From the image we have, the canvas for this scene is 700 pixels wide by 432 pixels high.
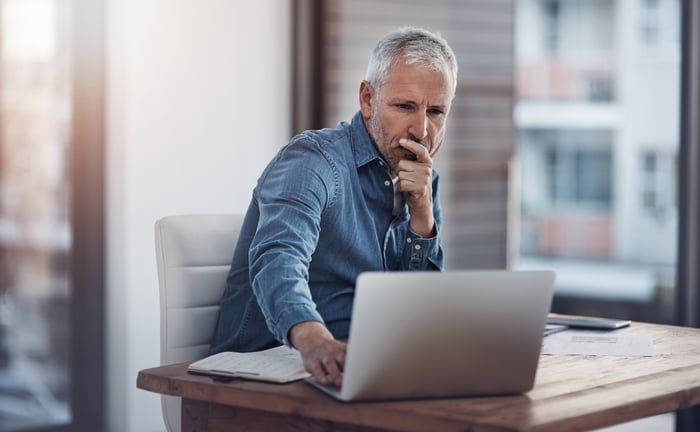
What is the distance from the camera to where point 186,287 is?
2047 millimetres

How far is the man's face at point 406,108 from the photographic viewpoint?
6.20ft

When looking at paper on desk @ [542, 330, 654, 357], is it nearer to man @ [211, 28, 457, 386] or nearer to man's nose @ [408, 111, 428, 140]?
man @ [211, 28, 457, 386]

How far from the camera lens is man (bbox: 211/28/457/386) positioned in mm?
1857

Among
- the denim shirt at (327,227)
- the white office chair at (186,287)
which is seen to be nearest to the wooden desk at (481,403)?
the denim shirt at (327,227)

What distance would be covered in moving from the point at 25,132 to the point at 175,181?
51 cm

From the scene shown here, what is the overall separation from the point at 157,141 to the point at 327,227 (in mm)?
1567

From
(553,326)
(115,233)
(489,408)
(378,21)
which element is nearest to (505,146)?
(378,21)

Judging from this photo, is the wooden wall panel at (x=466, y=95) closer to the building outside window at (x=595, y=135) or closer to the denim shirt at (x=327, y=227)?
the denim shirt at (x=327, y=227)

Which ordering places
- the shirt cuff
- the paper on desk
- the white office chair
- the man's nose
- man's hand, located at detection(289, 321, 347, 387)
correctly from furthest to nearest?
the white office chair
the man's nose
the paper on desk
the shirt cuff
man's hand, located at detection(289, 321, 347, 387)

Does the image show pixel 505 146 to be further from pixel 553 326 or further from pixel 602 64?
pixel 602 64

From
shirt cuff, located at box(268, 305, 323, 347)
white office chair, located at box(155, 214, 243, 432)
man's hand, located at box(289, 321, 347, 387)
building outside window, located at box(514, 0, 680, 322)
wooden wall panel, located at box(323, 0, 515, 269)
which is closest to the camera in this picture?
man's hand, located at box(289, 321, 347, 387)

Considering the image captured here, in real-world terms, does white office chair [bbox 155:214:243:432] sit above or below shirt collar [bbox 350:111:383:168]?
below

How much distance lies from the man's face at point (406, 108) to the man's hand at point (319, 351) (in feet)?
1.83

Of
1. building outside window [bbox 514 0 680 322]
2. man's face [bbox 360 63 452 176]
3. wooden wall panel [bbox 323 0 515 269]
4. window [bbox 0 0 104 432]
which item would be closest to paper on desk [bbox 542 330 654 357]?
man's face [bbox 360 63 452 176]
